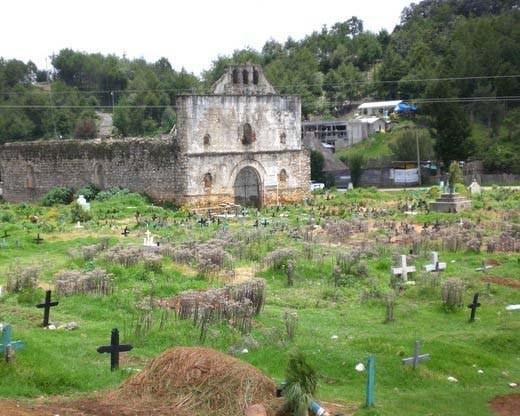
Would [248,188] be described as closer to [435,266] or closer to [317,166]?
[317,166]

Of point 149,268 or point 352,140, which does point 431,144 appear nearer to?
point 352,140

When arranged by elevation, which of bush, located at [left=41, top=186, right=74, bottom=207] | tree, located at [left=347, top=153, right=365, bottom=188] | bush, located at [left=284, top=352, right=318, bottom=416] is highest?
tree, located at [left=347, top=153, right=365, bottom=188]

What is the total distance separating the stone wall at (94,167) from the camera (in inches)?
1499

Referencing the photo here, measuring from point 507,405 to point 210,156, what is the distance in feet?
92.7

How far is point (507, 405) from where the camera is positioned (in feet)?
36.3

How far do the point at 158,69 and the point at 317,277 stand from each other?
300ft

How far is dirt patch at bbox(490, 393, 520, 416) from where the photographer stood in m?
10.7

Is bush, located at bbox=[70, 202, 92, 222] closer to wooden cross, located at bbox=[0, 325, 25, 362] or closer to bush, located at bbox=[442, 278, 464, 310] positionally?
bush, located at bbox=[442, 278, 464, 310]

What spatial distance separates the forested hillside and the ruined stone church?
45.3ft

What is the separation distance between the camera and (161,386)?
10016mm

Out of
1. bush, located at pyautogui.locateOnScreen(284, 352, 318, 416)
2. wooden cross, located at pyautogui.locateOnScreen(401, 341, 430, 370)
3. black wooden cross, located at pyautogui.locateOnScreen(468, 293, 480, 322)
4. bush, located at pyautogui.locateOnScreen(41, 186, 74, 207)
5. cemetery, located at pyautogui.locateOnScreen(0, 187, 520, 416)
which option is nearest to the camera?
bush, located at pyautogui.locateOnScreen(284, 352, 318, 416)

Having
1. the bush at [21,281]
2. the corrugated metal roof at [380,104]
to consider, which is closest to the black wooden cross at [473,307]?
the bush at [21,281]

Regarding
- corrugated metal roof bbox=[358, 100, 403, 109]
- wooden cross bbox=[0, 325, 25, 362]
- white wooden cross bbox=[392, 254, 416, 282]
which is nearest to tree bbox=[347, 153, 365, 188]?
corrugated metal roof bbox=[358, 100, 403, 109]

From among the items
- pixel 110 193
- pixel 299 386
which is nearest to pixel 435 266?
pixel 299 386
